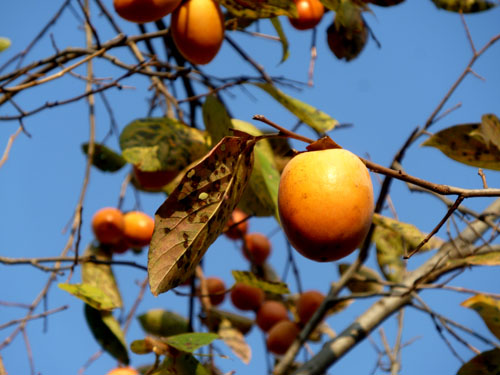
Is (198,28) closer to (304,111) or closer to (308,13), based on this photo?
(304,111)

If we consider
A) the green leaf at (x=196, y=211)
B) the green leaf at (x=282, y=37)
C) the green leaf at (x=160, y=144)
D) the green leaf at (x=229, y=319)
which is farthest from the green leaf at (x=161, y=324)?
the green leaf at (x=196, y=211)

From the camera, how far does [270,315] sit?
1.96m

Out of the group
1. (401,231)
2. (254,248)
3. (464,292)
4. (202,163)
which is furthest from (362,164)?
(254,248)

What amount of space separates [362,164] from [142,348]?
2.24ft

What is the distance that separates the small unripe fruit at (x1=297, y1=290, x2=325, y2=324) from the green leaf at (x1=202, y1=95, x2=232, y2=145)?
793 millimetres

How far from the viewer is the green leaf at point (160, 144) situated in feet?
3.93

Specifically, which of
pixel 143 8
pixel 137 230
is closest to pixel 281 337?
pixel 137 230

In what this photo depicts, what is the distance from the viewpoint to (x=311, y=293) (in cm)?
182

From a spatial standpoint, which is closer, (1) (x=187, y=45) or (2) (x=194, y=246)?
(2) (x=194, y=246)

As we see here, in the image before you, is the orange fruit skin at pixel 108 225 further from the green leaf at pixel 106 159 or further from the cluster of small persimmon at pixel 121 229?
Result: the green leaf at pixel 106 159

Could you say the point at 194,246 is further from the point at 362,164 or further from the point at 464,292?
the point at 464,292

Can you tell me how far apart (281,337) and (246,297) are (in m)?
0.27

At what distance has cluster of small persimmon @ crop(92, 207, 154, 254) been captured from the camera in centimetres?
163

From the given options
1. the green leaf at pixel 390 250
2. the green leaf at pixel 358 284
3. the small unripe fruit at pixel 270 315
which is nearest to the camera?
the green leaf at pixel 390 250
